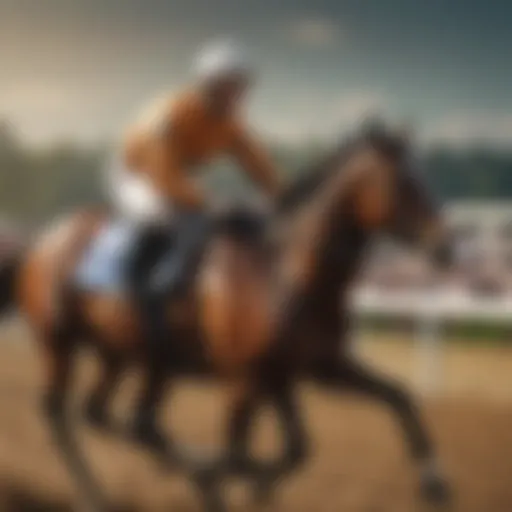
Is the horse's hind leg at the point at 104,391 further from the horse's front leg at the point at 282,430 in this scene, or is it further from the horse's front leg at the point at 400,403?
the horse's front leg at the point at 400,403

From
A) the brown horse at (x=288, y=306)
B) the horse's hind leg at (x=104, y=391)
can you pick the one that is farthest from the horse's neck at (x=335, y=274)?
the horse's hind leg at (x=104, y=391)

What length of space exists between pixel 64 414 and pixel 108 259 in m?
0.26

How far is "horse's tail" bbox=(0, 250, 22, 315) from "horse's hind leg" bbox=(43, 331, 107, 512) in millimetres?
91

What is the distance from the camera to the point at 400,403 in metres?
1.52

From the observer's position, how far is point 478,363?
1.52 metres

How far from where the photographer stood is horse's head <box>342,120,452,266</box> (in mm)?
1422

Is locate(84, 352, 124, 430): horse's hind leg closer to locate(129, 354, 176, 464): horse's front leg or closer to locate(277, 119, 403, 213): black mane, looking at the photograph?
locate(129, 354, 176, 464): horse's front leg

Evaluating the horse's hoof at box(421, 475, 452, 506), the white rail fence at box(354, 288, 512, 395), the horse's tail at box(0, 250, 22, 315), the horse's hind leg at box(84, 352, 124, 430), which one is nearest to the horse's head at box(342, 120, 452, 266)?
the white rail fence at box(354, 288, 512, 395)

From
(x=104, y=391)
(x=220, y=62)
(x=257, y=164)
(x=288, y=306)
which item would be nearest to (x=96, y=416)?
(x=104, y=391)

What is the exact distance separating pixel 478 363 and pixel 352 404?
0.19m

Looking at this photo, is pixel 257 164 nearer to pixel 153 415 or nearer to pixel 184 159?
pixel 184 159

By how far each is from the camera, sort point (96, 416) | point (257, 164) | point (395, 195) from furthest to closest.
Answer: point (96, 416)
point (257, 164)
point (395, 195)

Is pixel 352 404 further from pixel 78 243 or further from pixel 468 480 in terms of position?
pixel 78 243

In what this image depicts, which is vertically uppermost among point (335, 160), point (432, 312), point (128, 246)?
point (335, 160)
